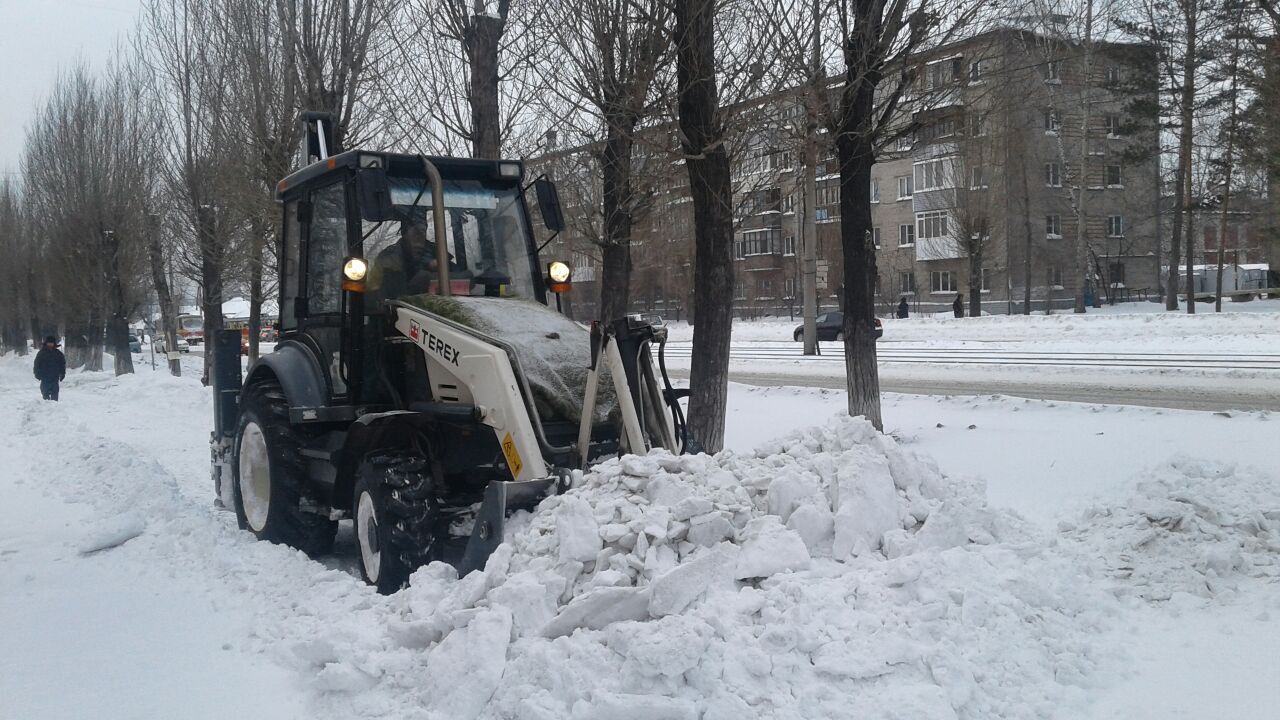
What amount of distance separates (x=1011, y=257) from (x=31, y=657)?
4789 centimetres

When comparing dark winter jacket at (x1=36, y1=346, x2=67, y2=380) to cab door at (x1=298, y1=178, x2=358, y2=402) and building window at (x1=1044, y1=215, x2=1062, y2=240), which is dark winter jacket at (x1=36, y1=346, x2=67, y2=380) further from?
building window at (x1=1044, y1=215, x2=1062, y2=240)

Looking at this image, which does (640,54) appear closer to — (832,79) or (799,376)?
(832,79)

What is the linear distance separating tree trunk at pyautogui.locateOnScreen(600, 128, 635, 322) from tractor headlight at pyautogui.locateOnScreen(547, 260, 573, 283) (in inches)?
158

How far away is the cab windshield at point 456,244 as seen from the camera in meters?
7.28

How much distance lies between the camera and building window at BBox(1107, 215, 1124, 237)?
5319 centimetres

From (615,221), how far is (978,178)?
103ft

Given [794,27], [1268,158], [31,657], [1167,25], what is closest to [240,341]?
[31,657]

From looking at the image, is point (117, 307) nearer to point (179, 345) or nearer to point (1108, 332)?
point (179, 345)

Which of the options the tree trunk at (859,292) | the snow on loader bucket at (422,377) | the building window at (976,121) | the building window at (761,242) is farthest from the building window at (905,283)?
the snow on loader bucket at (422,377)

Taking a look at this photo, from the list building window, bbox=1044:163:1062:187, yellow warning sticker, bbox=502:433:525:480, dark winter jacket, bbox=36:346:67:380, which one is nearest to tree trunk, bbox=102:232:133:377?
dark winter jacket, bbox=36:346:67:380

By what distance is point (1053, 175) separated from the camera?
159 ft

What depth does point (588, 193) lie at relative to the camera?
15211 millimetres

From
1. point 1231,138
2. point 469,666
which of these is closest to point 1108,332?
point 1231,138

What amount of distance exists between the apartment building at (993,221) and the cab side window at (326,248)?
242 inches
